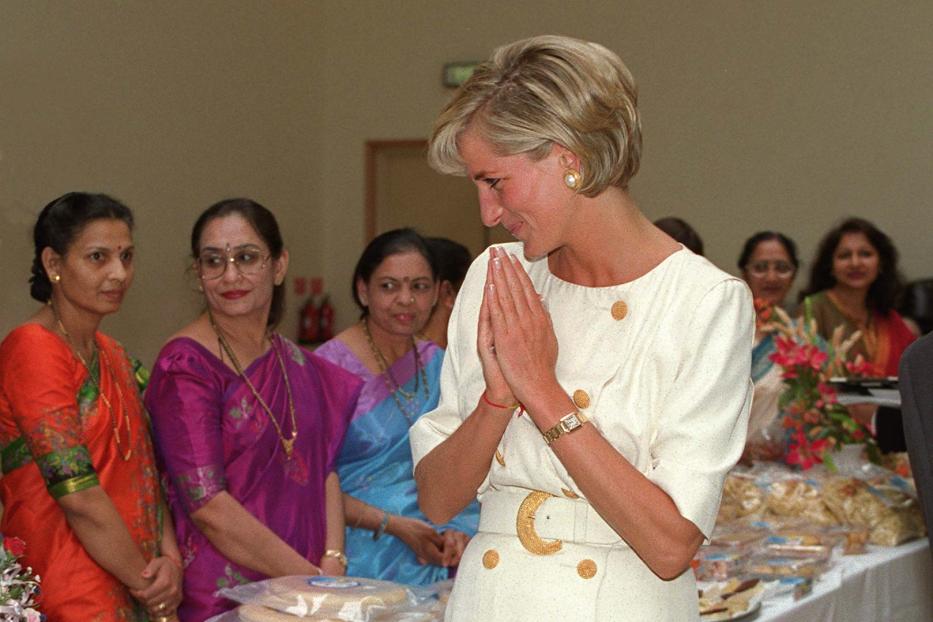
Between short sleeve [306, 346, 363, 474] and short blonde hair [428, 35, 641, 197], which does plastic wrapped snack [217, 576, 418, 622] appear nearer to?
short sleeve [306, 346, 363, 474]

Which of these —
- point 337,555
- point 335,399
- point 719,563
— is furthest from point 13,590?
point 719,563

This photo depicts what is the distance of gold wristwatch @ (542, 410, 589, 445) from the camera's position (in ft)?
4.68

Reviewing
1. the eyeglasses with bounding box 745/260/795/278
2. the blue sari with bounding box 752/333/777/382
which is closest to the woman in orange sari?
the blue sari with bounding box 752/333/777/382

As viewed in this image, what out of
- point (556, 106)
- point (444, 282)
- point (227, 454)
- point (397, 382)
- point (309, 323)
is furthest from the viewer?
point (309, 323)

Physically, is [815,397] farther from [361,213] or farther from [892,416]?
[361,213]

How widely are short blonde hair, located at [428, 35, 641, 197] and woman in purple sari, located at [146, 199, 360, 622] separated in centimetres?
132

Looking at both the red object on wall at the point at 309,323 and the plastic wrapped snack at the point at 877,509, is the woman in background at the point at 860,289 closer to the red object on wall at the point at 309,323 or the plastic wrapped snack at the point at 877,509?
the plastic wrapped snack at the point at 877,509

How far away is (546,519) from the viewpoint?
154 centimetres

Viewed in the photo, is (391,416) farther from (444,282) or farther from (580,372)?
(580,372)

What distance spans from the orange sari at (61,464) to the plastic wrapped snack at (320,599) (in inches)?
19.3

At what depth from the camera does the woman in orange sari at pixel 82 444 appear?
2.40m

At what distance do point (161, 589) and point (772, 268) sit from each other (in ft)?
11.6

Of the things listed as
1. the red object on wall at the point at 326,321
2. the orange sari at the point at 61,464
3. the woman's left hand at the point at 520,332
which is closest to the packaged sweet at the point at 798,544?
the orange sari at the point at 61,464

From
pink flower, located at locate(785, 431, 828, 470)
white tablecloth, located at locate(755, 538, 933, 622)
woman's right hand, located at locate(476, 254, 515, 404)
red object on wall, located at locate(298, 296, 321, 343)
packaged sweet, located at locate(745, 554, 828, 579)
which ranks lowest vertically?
white tablecloth, located at locate(755, 538, 933, 622)
